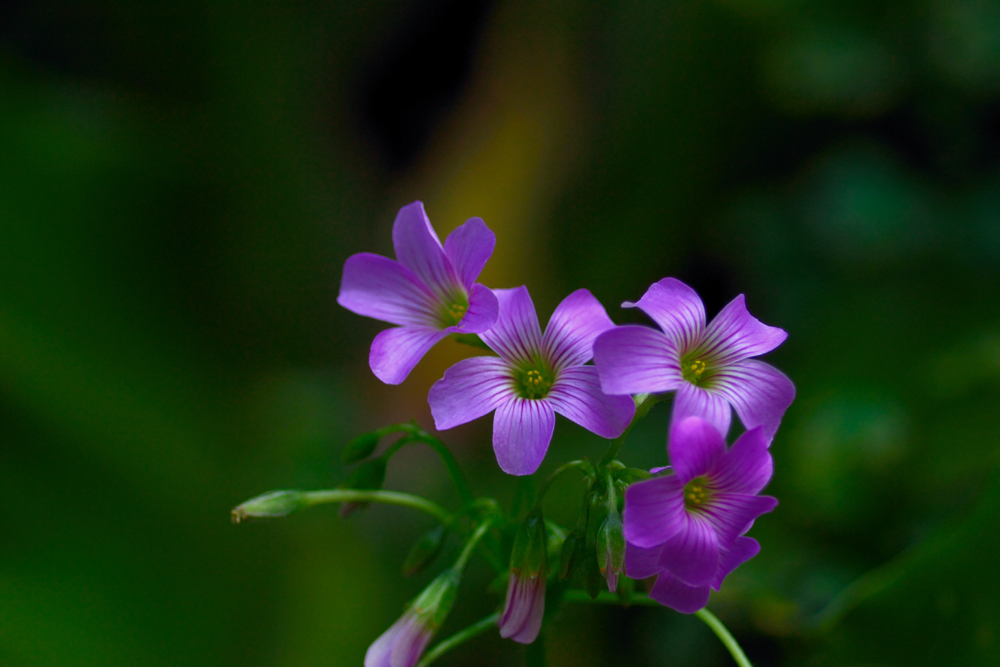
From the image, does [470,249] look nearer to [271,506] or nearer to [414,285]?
[414,285]

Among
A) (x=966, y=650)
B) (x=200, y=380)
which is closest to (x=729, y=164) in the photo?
(x=966, y=650)

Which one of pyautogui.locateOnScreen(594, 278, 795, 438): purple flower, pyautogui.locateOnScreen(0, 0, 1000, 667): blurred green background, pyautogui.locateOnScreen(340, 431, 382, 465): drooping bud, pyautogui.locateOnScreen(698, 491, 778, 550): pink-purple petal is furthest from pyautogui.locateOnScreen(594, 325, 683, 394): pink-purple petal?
pyautogui.locateOnScreen(0, 0, 1000, 667): blurred green background

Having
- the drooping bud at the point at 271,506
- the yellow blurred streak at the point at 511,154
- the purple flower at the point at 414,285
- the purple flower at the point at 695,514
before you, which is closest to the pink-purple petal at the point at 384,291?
the purple flower at the point at 414,285

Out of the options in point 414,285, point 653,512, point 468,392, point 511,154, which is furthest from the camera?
point 511,154

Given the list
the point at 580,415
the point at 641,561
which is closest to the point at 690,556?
the point at 641,561

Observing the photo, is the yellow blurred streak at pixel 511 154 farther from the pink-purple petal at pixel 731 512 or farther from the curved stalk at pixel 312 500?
the pink-purple petal at pixel 731 512
